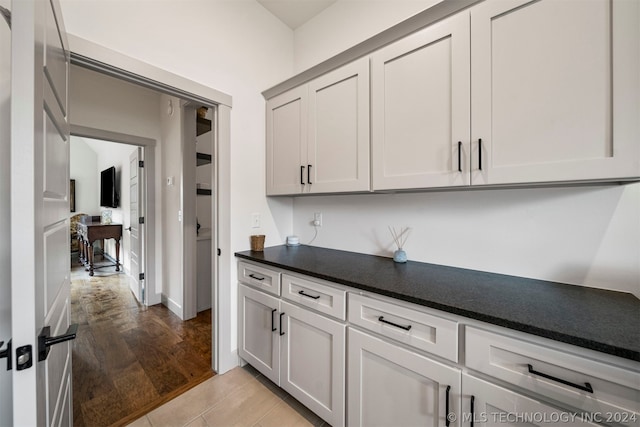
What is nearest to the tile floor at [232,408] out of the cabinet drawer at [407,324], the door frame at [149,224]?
the cabinet drawer at [407,324]

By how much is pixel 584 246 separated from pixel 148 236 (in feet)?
12.7

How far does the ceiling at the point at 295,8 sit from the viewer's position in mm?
2039

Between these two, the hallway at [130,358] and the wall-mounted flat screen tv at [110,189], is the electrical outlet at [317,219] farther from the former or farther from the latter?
the wall-mounted flat screen tv at [110,189]

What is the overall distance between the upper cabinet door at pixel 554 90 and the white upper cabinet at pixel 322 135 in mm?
615

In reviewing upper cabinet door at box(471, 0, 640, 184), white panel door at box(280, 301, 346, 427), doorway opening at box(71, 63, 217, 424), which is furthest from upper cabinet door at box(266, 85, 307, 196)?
upper cabinet door at box(471, 0, 640, 184)

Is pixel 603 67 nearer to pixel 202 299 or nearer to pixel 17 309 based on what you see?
pixel 17 309

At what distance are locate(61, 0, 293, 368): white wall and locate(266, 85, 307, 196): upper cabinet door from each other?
0.10 meters

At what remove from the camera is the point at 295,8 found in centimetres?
210

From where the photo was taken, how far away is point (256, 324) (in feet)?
5.74

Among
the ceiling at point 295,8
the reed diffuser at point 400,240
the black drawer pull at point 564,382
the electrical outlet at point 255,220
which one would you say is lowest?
the black drawer pull at point 564,382

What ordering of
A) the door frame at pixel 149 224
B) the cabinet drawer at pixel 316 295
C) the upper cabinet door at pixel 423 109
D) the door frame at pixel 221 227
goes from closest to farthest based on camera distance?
the upper cabinet door at pixel 423 109, the cabinet drawer at pixel 316 295, the door frame at pixel 221 227, the door frame at pixel 149 224

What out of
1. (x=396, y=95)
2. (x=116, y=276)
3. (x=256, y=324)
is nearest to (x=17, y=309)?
(x=256, y=324)

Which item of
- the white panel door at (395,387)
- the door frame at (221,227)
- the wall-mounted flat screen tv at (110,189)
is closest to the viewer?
the white panel door at (395,387)

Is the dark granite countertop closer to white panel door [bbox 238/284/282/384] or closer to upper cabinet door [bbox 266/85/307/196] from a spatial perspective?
white panel door [bbox 238/284/282/384]
